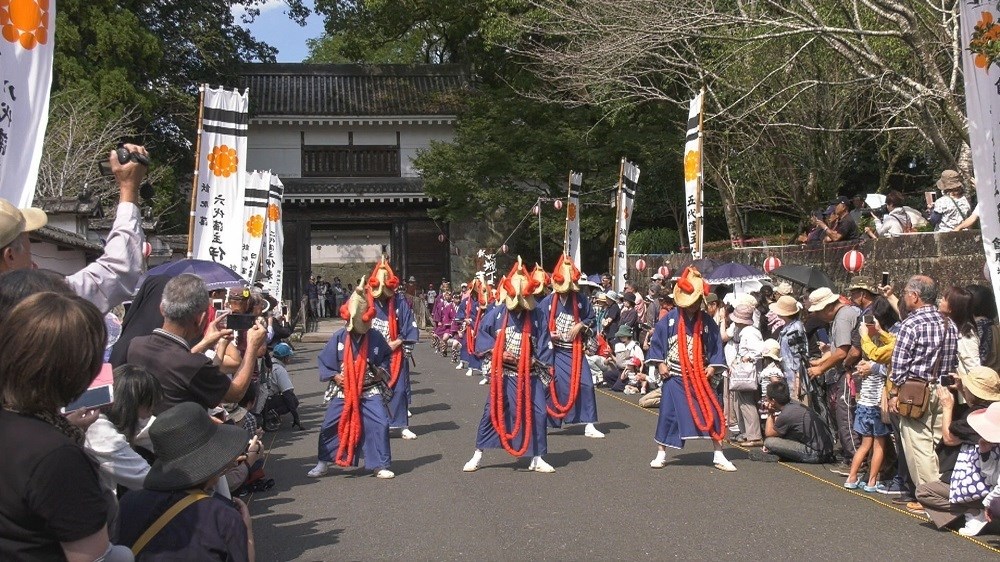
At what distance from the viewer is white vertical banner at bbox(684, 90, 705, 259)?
15.3 meters

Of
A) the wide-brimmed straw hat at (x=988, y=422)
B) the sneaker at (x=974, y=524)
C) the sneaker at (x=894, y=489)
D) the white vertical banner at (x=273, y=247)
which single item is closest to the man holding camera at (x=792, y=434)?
the sneaker at (x=894, y=489)

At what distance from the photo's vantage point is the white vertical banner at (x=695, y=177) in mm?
15344

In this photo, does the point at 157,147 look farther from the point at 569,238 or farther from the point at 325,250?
the point at 325,250

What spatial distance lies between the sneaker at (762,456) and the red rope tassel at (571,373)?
8.32 ft

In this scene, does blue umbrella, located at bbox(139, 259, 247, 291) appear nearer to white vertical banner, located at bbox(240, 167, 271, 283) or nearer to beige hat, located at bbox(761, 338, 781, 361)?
white vertical banner, located at bbox(240, 167, 271, 283)

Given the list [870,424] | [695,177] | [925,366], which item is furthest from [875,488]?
[695,177]

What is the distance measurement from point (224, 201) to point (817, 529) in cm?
803

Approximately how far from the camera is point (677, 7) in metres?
13.9

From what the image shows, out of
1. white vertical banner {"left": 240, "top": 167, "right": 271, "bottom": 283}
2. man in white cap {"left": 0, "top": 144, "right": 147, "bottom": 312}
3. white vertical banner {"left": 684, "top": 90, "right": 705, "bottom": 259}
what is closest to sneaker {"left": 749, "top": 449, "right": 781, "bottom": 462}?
white vertical banner {"left": 684, "top": 90, "right": 705, "bottom": 259}

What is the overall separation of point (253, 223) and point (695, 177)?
7104 mm

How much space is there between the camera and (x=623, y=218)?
19750mm

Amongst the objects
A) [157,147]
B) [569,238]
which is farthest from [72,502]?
[157,147]

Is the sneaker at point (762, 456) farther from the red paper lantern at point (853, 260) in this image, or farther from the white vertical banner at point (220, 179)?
the white vertical banner at point (220, 179)

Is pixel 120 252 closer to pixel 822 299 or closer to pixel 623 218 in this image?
pixel 822 299
